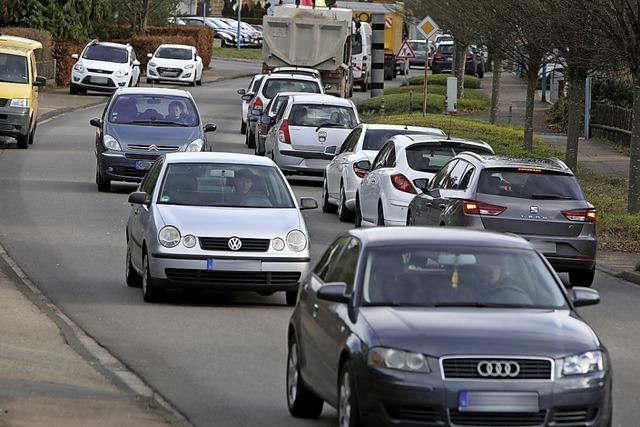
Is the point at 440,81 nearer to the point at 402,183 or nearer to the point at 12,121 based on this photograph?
the point at 12,121

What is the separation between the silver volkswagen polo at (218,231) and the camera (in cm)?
1545

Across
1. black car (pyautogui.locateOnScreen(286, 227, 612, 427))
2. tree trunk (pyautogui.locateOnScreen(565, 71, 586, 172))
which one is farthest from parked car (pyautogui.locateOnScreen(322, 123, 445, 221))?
black car (pyautogui.locateOnScreen(286, 227, 612, 427))

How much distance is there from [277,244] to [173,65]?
4766cm

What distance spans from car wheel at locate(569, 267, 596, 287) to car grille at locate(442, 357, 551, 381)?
9714mm

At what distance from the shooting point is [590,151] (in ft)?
131

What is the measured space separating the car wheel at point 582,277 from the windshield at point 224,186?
369 centimetres

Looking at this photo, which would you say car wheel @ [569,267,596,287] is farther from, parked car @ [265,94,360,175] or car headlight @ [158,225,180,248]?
parked car @ [265,94,360,175]

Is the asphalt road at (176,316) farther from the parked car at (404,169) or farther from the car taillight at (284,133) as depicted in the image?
the car taillight at (284,133)

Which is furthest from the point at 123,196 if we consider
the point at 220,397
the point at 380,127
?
the point at 220,397

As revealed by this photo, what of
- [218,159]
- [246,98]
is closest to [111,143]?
[218,159]

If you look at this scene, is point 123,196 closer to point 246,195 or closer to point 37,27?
point 246,195

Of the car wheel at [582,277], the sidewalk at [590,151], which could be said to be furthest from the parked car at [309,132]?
the car wheel at [582,277]

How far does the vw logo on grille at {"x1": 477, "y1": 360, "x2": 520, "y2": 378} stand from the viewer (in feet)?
28.1

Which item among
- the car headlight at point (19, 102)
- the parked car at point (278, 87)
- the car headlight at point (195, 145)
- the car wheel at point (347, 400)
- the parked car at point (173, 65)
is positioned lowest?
the parked car at point (173, 65)
